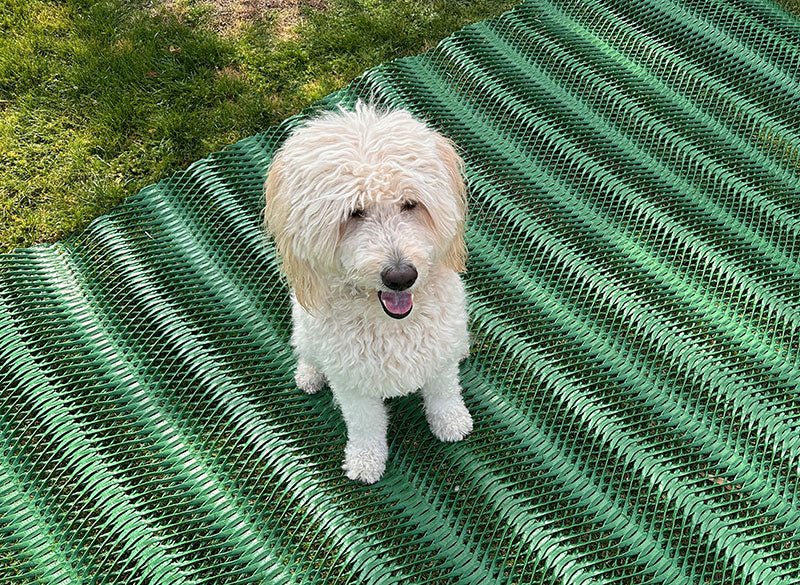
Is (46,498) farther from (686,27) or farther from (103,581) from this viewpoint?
(686,27)

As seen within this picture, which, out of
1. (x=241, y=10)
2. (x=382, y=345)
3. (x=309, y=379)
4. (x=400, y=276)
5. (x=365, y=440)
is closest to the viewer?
(x=400, y=276)

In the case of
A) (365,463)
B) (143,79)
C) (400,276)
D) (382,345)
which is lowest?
(365,463)

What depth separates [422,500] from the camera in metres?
2.33

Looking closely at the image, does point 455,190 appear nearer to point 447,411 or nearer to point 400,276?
point 400,276

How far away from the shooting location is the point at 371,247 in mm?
1798

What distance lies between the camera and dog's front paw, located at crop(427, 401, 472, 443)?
7.95 ft

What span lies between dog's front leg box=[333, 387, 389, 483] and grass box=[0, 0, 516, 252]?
2.17 meters

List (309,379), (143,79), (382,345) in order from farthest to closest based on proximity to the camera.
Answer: (143,79) → (309,379) → (382,345)

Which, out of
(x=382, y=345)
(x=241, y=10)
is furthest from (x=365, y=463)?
(x=241, y=10)

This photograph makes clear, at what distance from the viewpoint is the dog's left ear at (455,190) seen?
1.95 m

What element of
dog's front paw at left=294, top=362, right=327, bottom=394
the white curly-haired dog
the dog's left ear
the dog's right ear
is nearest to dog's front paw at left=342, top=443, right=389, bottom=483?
the white curly-haired dog

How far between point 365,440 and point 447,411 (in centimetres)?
33

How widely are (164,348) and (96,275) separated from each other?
0.57 m

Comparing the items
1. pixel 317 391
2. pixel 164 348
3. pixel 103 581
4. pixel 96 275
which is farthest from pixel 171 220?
pixel 103 581
